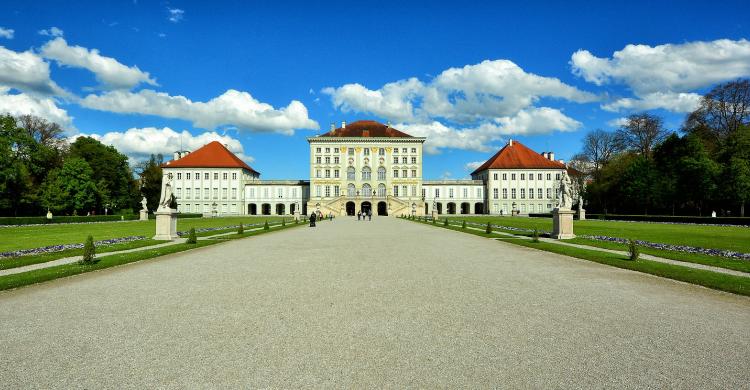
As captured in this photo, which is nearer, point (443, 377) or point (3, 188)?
point (443, 377)

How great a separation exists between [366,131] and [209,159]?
105 ft

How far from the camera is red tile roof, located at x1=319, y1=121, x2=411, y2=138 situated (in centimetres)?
9506

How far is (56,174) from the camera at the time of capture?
179 feet

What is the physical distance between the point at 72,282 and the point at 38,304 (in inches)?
96.2

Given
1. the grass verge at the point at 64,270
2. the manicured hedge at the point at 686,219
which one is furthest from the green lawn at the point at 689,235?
the grass verge at the point at 64,270

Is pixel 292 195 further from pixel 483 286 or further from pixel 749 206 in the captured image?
Answer: pixel 483 286

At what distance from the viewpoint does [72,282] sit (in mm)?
10117

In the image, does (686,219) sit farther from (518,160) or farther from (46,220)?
(46,220)

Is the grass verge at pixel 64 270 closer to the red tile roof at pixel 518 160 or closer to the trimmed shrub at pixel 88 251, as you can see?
the trimmed shrub at pixel 88 251

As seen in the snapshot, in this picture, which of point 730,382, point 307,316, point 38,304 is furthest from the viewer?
point 38,304

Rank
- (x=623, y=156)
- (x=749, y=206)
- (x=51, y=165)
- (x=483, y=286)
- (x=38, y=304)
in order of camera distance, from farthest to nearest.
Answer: (x=623, y=156) < (x=51, y=165) < (x=749, y=206) < (x=483, y=286) < (x=38, y=304)

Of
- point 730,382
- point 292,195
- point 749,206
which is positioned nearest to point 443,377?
point 730,382

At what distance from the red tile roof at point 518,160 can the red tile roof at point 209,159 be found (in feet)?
170

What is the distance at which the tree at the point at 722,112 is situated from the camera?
48556 millimetres
